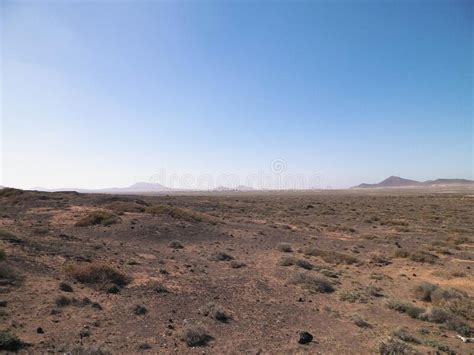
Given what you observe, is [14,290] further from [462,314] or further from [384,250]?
[384,250]

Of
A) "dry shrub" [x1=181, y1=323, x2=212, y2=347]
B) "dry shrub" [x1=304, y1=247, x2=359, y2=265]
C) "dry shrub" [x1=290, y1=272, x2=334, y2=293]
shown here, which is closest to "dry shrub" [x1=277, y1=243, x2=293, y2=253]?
"dry shrub" [x1=304, y1=247, x2=359, y2=265]

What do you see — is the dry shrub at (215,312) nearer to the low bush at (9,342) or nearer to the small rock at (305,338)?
the small rock at (305,338)

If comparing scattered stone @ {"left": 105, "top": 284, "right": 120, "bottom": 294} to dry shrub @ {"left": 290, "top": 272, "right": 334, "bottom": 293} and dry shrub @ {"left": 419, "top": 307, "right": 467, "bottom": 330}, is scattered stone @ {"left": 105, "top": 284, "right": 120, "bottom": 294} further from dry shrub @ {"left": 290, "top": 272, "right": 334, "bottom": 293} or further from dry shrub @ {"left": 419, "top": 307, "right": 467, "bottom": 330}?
dry shrub @ {"left": 419, "top": 307, "right": 467, "bottom": 330}

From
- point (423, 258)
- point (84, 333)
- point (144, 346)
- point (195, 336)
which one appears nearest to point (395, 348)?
point (195, 336)

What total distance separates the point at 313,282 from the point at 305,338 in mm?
5662

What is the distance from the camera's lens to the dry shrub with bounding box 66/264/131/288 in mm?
12848

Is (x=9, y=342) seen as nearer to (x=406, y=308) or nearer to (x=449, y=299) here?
(x=406, y=308)

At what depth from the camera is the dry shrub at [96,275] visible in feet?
42.2

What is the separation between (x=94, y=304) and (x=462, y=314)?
12.3m

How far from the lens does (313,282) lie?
576 inches

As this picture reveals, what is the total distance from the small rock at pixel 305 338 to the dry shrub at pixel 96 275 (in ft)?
24.1

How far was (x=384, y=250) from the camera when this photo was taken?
76.8 ft

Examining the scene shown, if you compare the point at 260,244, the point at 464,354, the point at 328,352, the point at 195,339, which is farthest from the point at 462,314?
the point at 260,244

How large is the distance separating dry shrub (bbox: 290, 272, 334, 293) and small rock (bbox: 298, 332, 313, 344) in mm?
4938
